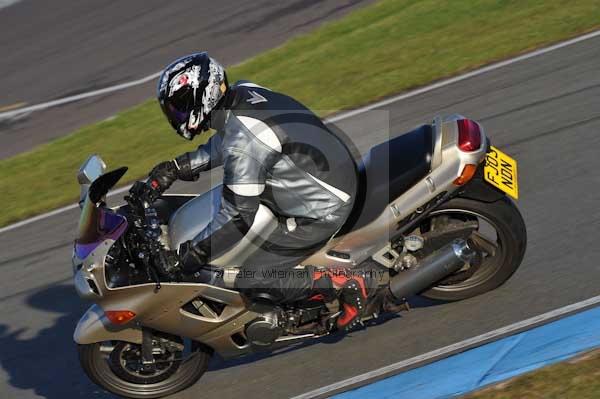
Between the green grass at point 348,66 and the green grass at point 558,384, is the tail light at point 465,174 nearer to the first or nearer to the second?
the green grass at point 558,384

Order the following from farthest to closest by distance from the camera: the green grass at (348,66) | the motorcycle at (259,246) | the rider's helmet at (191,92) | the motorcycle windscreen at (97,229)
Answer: the green grass at (348,66) < the motorcycle at (259,246) < the motorcycle windscreen at (97,229) < the rider's helmet at (191,92)

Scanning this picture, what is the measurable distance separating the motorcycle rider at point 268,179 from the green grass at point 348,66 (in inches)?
175

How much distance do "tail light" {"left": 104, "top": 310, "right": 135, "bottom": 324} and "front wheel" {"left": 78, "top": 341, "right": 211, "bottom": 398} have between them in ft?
1.09

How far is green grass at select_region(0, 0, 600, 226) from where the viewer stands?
10.3m

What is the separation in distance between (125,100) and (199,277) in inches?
290

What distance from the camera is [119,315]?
5570mm

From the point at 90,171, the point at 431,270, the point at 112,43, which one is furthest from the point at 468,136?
the point at 112,43

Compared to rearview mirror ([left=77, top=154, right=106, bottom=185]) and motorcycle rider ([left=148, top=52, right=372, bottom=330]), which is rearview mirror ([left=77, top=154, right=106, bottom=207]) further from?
motorcycle rider ([left=148, top=52, right=372, bottom=330])

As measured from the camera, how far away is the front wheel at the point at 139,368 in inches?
231

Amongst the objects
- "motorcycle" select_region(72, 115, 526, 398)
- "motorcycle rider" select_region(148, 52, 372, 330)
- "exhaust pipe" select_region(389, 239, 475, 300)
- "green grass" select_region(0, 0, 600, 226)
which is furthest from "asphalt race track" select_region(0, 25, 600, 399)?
"green grass" select_region(0, 0, 600, 226)

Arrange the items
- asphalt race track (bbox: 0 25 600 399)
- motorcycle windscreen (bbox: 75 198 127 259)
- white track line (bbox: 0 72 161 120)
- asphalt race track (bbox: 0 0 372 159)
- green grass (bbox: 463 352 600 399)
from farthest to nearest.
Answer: white track line (bbox: 0 72 161 120), asphalt race track (bbox: 0 0 372 159), asphalt race track (bbox: 0 25 600 399), motorcycle windscreen (bbox: 75 198 127 259), green grass (bbox: 463 352 600 399)

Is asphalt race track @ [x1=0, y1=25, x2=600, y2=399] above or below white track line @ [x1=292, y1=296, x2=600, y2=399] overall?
above

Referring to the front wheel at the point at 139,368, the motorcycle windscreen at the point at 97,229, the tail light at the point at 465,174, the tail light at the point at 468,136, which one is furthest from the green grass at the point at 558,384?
the motorcycle windscreen at the point at 97,229

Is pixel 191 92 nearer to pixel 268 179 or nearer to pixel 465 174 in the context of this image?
pixel 268 179
